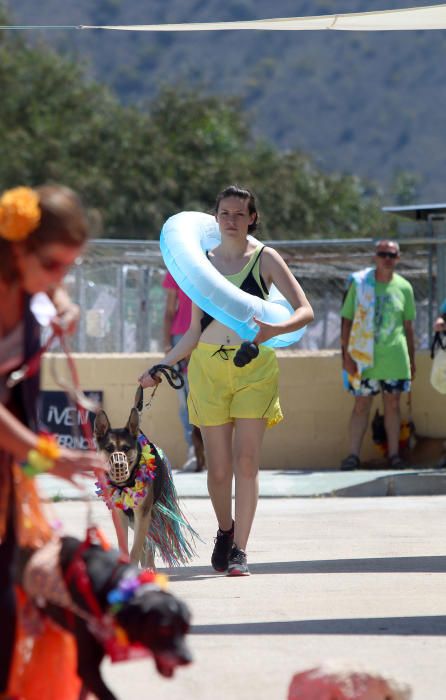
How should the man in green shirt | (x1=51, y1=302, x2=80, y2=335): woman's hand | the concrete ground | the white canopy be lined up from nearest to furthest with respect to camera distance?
(x1=51, y1=302, x2=80, y2=335): woman's hand < the concrete ground < the white canopy < the man in green shirt

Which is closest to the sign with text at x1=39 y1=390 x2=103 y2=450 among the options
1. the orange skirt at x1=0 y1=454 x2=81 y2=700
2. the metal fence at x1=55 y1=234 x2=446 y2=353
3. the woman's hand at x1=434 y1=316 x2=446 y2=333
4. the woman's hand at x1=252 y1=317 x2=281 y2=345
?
the metal fence at x1=55 y1=234 x2=446 y2=353

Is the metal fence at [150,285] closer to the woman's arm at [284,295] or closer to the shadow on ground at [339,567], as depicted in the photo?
the shadow on ground at [339,567]

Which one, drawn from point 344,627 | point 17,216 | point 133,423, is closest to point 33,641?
point 17,216

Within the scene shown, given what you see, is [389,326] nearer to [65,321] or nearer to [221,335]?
[221,335]

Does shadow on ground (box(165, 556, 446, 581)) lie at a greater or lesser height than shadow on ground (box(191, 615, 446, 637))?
lesser

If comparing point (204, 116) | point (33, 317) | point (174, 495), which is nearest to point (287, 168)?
point (204, 116)

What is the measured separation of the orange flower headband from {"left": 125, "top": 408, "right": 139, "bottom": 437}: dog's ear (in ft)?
12.7

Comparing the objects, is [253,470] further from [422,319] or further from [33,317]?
[422,319]

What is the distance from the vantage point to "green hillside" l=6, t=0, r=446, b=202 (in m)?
113

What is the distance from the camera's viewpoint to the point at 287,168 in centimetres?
5591

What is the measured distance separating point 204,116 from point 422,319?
4263cm

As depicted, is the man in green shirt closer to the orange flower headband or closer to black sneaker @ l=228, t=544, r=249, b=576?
black sneaker @ l=228, t=544, r=249, b=576

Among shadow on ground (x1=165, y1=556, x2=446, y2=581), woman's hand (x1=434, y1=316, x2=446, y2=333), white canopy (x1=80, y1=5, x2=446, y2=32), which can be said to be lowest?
shadow on ground (x1=165, y1=556, x2=446, y2=581)

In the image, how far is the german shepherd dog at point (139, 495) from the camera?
801cm
